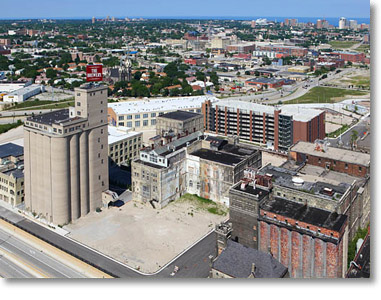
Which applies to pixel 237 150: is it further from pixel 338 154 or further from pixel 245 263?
pixel 245 263

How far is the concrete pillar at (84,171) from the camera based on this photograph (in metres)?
76.9

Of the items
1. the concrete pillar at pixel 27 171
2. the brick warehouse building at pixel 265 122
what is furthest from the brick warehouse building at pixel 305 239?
the brick warehouse building at pixel 265 122

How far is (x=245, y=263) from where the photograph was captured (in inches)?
2156

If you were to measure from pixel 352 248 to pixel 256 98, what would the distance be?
425 ft

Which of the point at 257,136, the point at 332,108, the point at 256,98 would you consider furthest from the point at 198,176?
the point at 256,98

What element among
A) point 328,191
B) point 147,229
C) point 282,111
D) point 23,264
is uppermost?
point 282,111

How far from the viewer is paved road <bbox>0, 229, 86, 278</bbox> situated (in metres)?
61.8

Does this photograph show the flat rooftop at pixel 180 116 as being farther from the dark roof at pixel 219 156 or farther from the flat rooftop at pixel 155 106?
the flat rooftop at pixel 155 106

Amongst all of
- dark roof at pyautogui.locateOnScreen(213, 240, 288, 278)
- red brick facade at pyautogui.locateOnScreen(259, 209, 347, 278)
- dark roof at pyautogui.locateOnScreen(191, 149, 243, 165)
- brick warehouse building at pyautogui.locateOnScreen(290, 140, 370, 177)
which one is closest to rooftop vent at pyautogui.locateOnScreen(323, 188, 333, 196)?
red brick facade at pyautogui.locateOnScreen(259, 209, 347, 278)

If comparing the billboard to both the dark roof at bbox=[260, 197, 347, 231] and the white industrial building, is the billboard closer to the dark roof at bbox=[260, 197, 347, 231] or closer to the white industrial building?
the dark roof at bbox=[260, 197, 347, 231]

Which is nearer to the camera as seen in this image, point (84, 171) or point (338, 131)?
point (84, 171)

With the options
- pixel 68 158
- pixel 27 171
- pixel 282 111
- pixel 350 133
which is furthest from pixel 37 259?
pixel 350 133

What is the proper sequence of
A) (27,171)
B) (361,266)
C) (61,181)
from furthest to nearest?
(27,171) → (61,181) → (361,266)

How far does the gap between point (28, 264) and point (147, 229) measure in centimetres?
1952
